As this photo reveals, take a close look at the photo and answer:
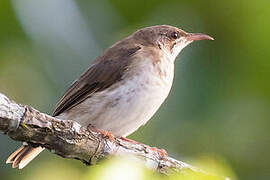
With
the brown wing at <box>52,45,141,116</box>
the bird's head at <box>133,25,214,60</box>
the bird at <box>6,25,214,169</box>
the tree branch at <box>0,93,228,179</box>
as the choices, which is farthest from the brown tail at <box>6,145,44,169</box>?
the bird's head at <box>133,25,214,60</box>

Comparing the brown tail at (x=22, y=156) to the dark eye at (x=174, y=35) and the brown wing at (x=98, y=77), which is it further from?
the dark eye at (x=174, y=35)

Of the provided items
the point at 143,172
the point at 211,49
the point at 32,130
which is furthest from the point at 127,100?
the point at 143,172

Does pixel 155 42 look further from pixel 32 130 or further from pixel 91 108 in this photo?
pixel 32 130

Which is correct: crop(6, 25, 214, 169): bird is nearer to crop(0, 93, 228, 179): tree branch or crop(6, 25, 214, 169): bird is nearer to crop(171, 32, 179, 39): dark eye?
crop(171, 32, 179, 39): dark eye

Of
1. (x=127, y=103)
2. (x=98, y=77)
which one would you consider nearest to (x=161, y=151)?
(x=127, y=103)

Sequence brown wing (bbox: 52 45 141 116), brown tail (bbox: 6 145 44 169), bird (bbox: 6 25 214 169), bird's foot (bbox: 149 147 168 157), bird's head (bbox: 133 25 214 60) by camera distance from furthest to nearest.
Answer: bird's head (bbox: 133 25 214 60), brown wing (bbox: 52 45 141 116), bird (bbox: 6 25 214 169), brown tail (bbox: 6 145 44 169), bird's foot (bbox: 149 147 168 157)

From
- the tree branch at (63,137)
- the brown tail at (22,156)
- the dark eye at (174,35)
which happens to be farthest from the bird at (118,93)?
the tree branch at (63,137)
